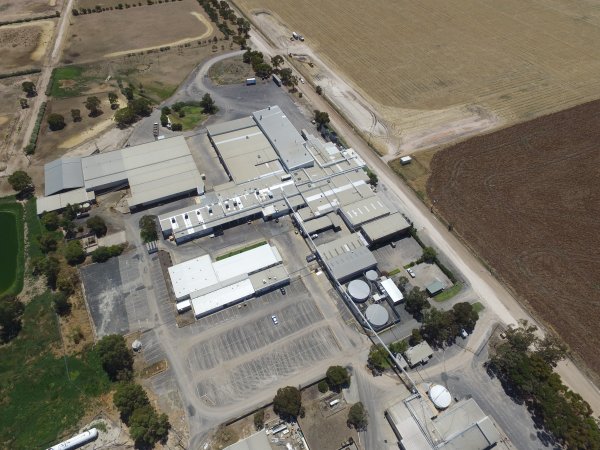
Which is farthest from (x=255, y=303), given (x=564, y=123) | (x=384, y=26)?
(x=384, y=26)

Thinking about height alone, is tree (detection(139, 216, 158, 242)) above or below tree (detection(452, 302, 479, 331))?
above

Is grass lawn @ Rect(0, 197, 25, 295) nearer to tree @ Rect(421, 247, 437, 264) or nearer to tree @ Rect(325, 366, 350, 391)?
tree @ Rect(325, 366, 350, 391)

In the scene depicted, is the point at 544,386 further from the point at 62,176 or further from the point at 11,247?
the point at 62,176

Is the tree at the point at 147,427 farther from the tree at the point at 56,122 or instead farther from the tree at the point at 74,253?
the tree at the point at 56,122

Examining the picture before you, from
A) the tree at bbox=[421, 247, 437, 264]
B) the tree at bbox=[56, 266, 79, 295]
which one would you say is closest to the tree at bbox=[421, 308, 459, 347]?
the tree at bbox=[421, 247, 437, 264]

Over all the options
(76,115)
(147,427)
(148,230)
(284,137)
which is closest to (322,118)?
(284,137)

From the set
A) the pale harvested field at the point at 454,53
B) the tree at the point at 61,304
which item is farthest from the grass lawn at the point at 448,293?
Answer: the tree at the point at 61,304
